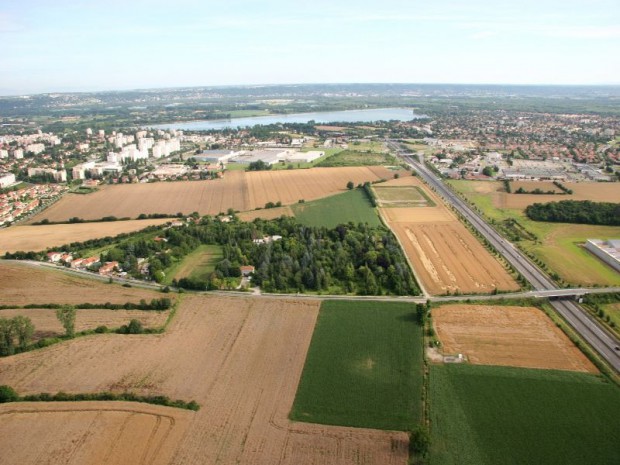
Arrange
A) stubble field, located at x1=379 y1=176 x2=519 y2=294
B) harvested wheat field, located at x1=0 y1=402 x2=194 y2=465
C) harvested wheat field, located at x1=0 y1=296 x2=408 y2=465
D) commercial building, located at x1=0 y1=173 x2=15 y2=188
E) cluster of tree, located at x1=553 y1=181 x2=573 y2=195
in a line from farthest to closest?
commercial building, located at x1=0 y1=173 x2=15 y2=188, cluster of tree, located at x1=553 y1=181 x2=573 y2=195, stubble field, located at x1=379 y1=176 x2=519 y2=294, harvested wheat field, located at x1=0 y1=296 x2=408 y2=465, harvested wheat field, located at x1=0 y1=402 x2=194 y2=465

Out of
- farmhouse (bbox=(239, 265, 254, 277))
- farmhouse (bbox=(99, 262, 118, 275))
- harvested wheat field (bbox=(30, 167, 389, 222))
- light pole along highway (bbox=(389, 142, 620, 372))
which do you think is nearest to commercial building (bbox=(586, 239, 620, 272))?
light pole along highway (bbox=(389, 142, 620, 372))

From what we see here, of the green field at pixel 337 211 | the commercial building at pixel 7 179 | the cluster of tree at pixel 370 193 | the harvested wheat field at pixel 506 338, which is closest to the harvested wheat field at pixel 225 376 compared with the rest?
the harvested wheat field at pixel 506 338

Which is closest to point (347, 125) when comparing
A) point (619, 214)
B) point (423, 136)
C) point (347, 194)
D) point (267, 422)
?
point (423, 136)

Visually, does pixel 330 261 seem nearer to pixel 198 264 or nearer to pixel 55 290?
pixel 198 264

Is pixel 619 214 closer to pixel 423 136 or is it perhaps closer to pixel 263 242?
pixel 263 242

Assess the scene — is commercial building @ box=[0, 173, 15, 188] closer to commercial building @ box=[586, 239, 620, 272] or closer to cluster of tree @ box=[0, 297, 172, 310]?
cluster of tree @ box=[0, 297, 172, 310]

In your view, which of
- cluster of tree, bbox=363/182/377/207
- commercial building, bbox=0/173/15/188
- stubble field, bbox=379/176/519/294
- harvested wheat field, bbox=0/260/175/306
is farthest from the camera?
commercial building, bbox=0/173/15/188

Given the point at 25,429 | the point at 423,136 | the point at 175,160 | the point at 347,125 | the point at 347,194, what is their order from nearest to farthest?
the point at 25,429, the point at 347,194, the point at 175,160, the point at 423,136, the point at 347,125
